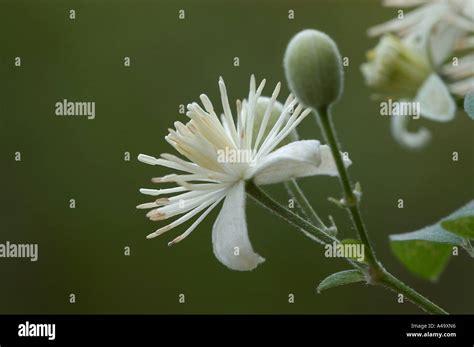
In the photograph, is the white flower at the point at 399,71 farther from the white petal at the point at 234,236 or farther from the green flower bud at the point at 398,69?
the white petal at the point at 234,236

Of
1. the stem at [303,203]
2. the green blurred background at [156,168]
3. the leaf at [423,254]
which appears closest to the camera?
the stem at [303,203]

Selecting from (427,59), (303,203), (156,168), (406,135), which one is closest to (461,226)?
(303,203)

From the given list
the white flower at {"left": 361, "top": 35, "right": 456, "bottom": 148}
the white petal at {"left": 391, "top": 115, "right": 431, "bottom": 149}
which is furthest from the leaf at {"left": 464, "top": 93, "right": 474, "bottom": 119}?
the white petal at {"left": 391, "top": 115, "right": 431, "bottom": 149}

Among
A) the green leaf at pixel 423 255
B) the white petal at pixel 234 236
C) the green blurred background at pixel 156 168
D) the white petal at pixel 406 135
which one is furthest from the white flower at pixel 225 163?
the green blurred background at pixel 156 168

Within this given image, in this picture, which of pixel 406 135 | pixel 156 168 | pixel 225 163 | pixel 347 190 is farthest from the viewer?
pixel 156 168

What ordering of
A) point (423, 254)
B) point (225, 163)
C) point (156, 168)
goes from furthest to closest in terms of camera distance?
point (156, 168)
point (423, 254)
point (225, 163)

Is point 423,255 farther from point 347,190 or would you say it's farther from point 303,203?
point 347,190
